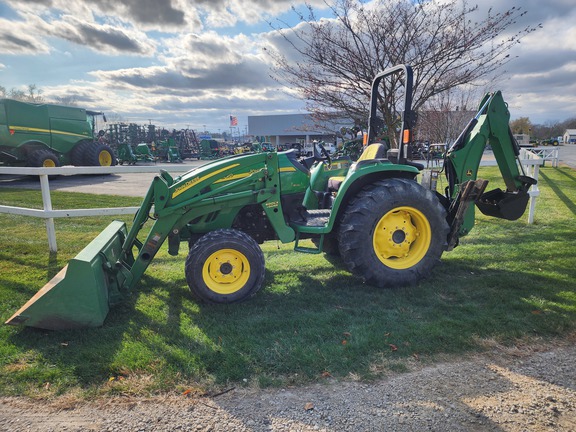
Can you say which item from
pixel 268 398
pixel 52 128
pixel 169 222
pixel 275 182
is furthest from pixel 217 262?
pixel 52 128

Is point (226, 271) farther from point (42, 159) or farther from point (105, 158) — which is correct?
point (105, 158)

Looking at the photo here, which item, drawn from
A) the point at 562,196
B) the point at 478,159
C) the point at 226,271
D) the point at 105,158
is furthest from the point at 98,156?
the point at 562,196

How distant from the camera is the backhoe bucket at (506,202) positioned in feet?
16.5

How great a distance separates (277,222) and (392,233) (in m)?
1.33

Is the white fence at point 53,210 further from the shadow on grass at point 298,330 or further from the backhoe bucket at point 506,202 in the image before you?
the backhoe bucket at point 506,202

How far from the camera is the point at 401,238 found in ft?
14.7

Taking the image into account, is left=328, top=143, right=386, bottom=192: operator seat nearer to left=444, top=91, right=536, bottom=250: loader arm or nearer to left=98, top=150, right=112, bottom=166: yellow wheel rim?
left=444, top=91, right=536, bottom=250: loader arm

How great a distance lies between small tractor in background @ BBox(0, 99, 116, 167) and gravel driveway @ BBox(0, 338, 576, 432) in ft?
48.9

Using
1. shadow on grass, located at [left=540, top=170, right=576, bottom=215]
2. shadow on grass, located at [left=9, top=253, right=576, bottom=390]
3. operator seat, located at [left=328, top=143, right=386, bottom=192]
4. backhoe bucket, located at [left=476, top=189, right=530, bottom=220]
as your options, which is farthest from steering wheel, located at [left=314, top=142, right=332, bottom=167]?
shadow on grass, located at [left=540, top=170, right=576, bottom=215]

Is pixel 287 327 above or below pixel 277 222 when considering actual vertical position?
below

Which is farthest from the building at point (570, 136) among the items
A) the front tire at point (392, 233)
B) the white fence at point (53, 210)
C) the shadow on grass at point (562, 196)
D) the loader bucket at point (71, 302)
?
the loader bucket at point (71, 302)

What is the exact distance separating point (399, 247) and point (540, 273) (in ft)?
6.21

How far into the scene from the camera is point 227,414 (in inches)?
96.0

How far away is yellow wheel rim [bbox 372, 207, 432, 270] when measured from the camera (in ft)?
14.6
